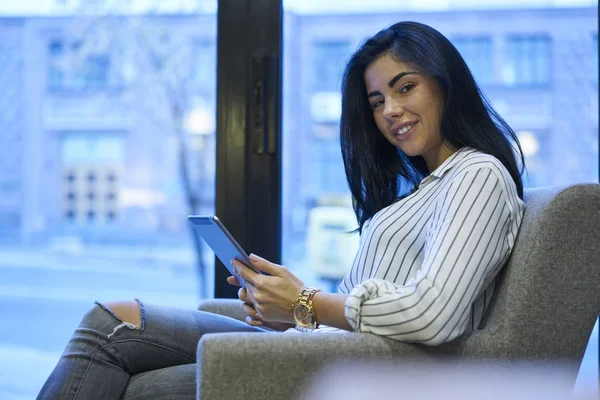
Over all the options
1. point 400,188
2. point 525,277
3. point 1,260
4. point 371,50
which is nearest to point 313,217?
point 400,188

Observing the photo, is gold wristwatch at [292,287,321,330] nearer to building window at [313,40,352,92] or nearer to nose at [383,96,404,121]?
nose at [383,96,404,121]

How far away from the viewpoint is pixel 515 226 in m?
1.29

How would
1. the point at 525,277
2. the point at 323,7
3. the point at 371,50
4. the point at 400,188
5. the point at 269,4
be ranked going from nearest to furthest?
the point at 525,277 → the point at 371,50 → the point at 400,188 → the point at 269,4 → the point at 323,7

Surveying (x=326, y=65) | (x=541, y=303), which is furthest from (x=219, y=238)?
(x=326, y=65)

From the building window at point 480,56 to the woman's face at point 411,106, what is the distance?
0.97m

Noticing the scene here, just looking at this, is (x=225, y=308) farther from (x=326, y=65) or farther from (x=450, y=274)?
(x=326, y=65)

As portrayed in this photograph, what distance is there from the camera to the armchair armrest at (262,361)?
1.07m

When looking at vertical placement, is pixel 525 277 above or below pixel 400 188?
below

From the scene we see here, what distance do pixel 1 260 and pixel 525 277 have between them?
5.98 feet

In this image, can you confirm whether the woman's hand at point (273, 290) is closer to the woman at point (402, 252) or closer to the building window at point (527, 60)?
the woman at point (402, 252)

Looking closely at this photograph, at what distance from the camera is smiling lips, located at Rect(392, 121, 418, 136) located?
153 cm

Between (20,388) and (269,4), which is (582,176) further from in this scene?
(20,388)

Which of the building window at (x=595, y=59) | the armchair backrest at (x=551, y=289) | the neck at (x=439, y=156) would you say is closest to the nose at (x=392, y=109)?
the neck at (x=439, y=156)

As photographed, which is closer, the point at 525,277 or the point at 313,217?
the point at 525,277
